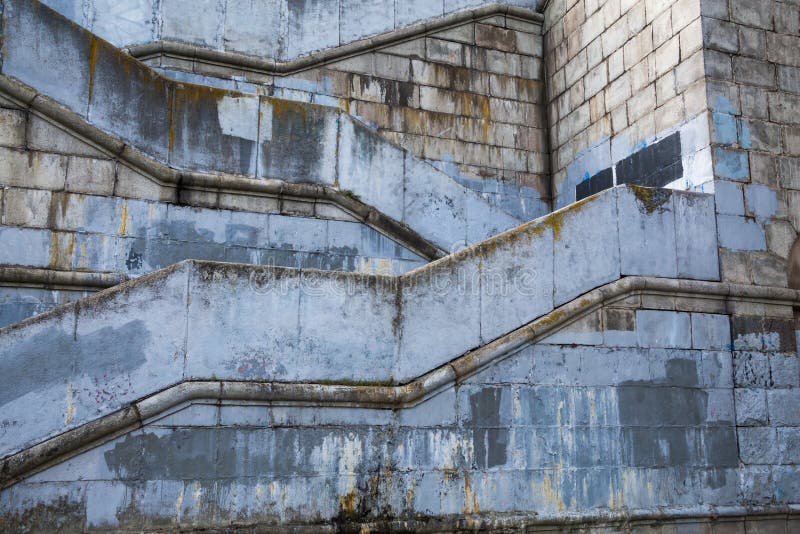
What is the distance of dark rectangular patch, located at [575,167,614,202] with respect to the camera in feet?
32.3

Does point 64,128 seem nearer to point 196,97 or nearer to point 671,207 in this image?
point 196,97

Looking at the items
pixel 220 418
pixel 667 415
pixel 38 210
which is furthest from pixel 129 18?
pixel 667 415

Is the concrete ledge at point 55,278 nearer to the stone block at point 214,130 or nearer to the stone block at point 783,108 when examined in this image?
the stone block at point 214,130

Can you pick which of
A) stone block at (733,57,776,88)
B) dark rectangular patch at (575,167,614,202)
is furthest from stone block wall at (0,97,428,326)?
stone block at (733,57,776,88)

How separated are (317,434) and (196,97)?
379 centimetres

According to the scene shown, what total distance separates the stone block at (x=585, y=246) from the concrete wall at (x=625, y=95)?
153cm

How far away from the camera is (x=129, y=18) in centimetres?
972

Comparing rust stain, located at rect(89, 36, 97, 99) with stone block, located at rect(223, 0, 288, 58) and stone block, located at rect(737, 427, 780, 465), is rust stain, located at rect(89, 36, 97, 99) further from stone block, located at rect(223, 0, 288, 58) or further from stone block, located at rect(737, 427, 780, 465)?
stone block, located at rect(737, 427, 780, 465)

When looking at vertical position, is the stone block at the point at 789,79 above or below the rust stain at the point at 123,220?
above

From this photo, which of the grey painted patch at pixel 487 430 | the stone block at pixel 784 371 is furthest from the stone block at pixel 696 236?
the grey painted patch at pixel 487 430

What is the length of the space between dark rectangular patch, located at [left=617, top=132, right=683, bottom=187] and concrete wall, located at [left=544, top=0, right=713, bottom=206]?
0.4 inches

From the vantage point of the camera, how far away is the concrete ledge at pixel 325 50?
9.70 meters

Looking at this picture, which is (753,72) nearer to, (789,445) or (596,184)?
(596,184)

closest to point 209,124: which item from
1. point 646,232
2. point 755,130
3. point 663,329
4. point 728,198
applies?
point 646,232
